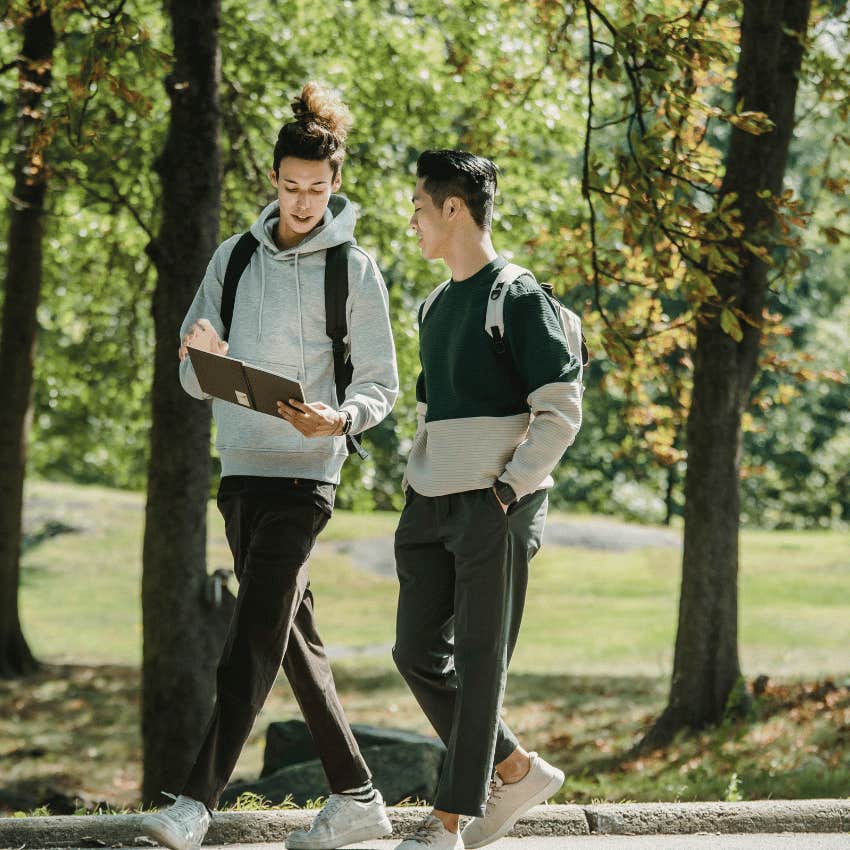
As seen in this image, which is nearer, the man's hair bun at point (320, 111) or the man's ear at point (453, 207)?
the man's ear at point (453, 207)

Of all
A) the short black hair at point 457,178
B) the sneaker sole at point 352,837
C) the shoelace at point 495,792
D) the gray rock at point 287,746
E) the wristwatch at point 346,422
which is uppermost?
the short black hair at point 457,178

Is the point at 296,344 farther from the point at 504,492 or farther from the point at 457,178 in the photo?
the point at 504,492

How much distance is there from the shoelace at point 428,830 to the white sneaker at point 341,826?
0.27 meters

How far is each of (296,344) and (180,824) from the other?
60.0 inches

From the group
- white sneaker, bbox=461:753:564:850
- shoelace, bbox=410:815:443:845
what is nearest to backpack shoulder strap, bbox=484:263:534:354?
white sneaker, bbox=461:753:564:850

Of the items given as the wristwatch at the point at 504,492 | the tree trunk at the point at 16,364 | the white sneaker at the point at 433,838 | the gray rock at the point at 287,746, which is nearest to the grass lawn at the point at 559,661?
the tree trunk at the point at 16,364

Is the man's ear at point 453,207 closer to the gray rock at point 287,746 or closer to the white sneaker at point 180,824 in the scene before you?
the white sneaker at point 180,824

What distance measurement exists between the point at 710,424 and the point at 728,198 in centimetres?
357

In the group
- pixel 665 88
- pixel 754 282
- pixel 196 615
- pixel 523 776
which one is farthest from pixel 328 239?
pixel 754 282

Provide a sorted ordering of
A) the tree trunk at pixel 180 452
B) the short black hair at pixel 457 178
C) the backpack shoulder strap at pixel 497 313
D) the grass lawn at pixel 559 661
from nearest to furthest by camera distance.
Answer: the backpack shoulder strap at pixel 497 313
the short black hair at pixel 457 178
the tree trunk at pixel 180 452
the grass lawn at pixel 559 661

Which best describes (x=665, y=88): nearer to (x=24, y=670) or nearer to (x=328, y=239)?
(x=328, y=239)

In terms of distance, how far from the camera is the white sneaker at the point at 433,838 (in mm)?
4234

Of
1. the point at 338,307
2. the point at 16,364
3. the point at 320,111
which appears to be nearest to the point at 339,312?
the point at 338,307

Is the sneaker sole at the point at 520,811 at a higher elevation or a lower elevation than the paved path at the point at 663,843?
higher
